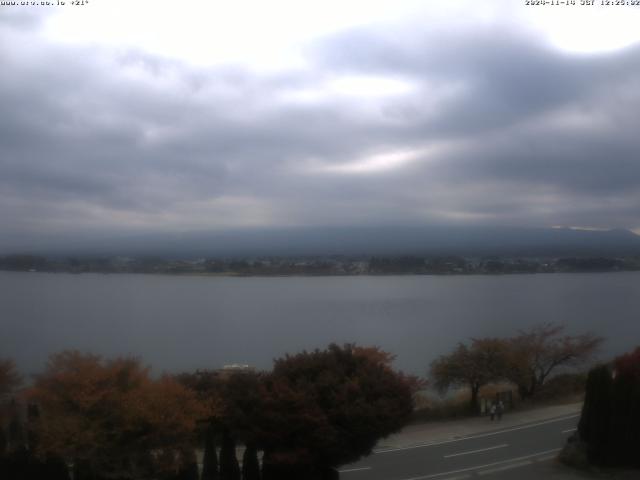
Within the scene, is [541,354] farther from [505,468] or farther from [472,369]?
[505,468]

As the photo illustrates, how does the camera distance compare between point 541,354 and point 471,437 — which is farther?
point 541,354

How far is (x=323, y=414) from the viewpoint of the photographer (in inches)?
423

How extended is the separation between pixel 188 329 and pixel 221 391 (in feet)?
84.8

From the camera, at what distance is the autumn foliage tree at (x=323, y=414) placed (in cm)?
1063

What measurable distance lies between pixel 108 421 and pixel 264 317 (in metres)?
32.8

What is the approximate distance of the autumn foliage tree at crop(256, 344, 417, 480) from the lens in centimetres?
1063

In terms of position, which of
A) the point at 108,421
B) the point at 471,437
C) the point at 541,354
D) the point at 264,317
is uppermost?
the point at 108,421

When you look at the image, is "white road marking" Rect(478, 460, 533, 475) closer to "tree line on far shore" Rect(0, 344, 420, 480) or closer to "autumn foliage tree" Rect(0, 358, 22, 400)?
"tree line on far shore" Rect(0, 344, 420, 480)

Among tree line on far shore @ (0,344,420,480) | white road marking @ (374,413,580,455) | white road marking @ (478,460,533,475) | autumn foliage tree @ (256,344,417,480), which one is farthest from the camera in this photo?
white road marking @ (374,413,580,455)

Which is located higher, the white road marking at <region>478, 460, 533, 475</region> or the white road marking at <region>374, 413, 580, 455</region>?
the white road marking at <region>478, 460, 533, 475</region>

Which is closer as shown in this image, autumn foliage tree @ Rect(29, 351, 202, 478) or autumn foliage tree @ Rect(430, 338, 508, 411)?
autumn foliage tree @ Rect(29, 351, 202, 478)

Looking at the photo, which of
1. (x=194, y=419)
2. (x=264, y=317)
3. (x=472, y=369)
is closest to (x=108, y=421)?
(x=194, y=419)

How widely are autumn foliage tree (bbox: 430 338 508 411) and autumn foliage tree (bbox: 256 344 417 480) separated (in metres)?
11.7

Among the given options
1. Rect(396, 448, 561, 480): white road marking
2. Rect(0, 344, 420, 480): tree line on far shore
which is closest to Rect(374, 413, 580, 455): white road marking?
Rect(396, 448, 561, 480): white road marking
